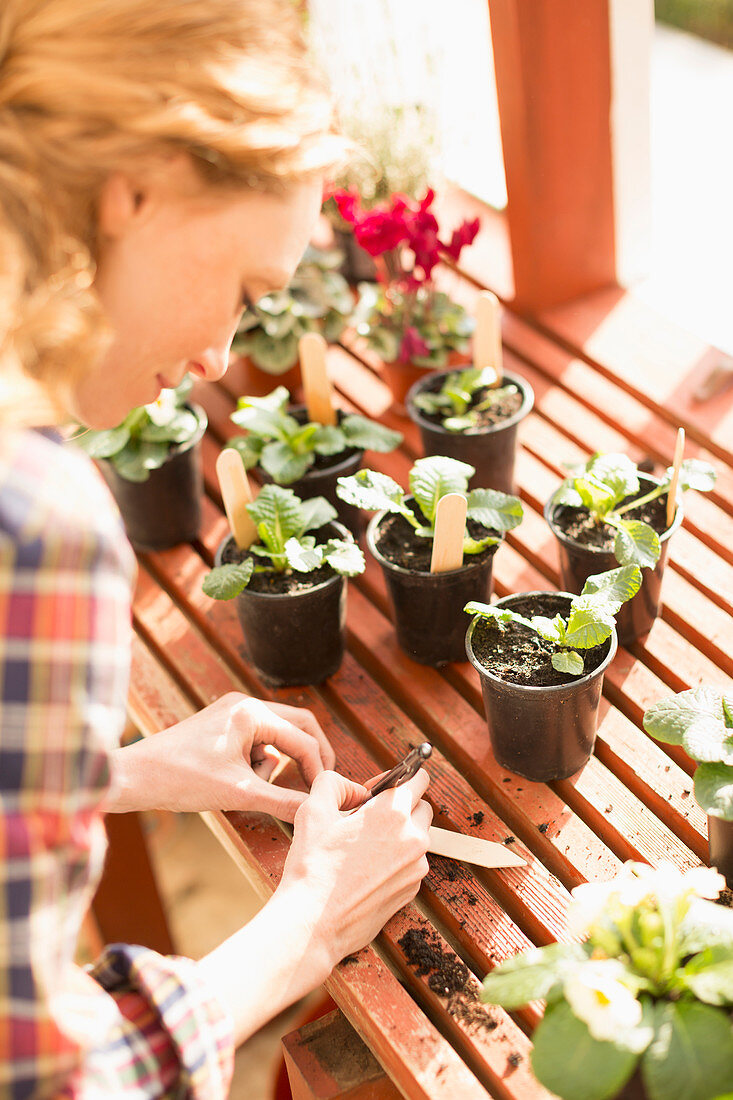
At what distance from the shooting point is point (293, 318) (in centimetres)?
228

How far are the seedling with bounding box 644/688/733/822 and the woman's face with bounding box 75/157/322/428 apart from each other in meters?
0.69

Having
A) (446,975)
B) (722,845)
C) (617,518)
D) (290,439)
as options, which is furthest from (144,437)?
(722,845)

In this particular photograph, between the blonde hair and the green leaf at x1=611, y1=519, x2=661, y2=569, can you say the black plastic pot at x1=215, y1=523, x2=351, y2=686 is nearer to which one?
the green leaf at x1=611, y1=519, x2=661, y2=569

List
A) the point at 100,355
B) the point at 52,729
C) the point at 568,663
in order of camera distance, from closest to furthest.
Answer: the point at 52,729 < the point at 100,355 < the point at 568,663

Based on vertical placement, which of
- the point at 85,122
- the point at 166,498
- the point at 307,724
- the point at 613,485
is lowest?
the point at 166,498

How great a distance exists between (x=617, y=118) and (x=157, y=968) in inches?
76.1

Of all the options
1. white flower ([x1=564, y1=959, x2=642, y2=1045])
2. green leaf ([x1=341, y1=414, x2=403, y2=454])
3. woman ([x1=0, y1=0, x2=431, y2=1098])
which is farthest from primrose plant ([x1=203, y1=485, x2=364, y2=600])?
white flower ([x1=564, y1=959, x2=642, y2=1045])

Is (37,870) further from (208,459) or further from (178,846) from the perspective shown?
(178,846)

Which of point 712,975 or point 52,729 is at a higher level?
point 52,729

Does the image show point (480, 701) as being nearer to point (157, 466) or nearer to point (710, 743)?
point (710, 743)

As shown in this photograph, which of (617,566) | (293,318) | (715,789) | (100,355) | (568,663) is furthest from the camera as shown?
(293,318)

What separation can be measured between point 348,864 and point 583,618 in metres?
0.44

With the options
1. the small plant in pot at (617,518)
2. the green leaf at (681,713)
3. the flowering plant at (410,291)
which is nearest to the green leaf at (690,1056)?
the green leaf at (681,713)

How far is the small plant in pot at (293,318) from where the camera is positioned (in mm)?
2266
